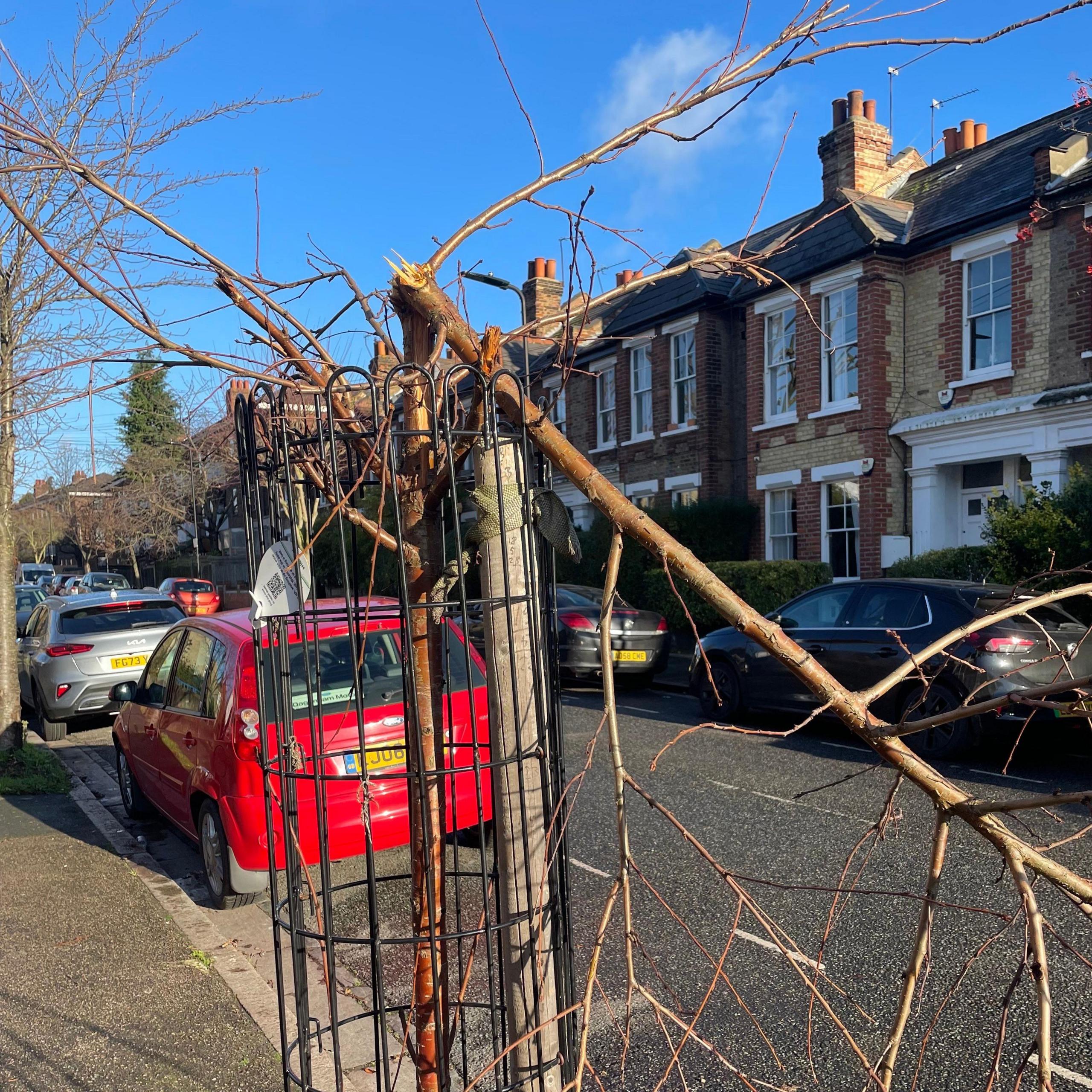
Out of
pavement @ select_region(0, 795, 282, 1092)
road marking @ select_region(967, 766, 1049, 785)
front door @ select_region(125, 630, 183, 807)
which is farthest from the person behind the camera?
road marking @ select_region(967, 766, 1049, 785)

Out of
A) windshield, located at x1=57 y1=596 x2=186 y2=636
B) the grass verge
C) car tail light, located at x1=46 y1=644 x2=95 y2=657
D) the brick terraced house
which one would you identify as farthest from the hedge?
the grass verge

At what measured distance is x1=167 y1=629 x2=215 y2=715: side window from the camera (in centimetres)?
571

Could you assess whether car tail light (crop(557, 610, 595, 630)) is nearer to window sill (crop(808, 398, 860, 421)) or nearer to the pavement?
window sill (crop(808, 398, 860, 421))

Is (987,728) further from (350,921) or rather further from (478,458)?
(478,458)

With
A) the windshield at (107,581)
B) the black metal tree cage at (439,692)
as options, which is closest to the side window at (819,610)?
the black metal tree cage at (439,692)

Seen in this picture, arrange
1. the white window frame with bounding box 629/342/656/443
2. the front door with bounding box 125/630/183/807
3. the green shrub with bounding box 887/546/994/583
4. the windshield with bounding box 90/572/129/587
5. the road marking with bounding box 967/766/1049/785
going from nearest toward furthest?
1. the front door with bounding box 125/630/183/807
2. the road marking with bounding box 967/766/1049/785
3. the green shrub with bounding box 887/546/994/583
4. the white window frame with bounding box 629/342/656/443
5. the windshield with bounding box 90/572/129/587

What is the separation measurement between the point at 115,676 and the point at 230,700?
5871 mm

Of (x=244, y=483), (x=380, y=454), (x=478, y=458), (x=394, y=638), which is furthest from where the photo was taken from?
(x=394, y=638)

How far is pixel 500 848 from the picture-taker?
239 cm

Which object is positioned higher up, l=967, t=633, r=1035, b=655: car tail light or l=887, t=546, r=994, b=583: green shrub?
l=887, t=546, r=994, b=583: green shrub

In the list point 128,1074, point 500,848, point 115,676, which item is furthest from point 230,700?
point 115,676

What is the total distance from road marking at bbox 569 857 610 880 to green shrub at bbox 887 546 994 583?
27.1 feet

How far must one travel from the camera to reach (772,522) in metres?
18.7

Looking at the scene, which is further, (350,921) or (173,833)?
(173,833)
